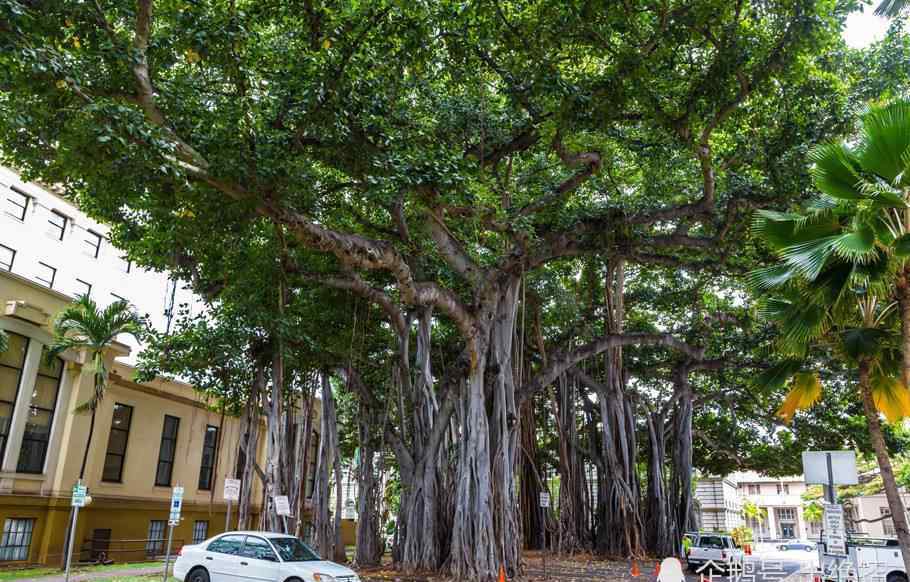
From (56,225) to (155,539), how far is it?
9.65m

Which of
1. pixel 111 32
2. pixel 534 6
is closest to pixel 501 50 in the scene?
pixel 534 6

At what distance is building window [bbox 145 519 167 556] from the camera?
1806cm

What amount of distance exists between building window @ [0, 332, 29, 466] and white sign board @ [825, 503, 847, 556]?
15.3 m

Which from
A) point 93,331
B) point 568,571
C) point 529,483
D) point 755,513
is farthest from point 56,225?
point 755,513

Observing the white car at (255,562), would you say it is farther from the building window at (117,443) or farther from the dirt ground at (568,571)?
the building window at (117,443)

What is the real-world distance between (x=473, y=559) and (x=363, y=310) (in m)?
6.03

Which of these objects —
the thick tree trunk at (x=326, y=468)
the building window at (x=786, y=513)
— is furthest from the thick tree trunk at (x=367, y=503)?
the building window at (x=786, y=513)

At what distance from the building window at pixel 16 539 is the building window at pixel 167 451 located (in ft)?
14.2

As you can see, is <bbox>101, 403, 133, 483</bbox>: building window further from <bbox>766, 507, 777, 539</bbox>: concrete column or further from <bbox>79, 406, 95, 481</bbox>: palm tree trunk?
<bbox>766, 507, 777, 539</bbox>: concrete column

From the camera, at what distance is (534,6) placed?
872 centimetres

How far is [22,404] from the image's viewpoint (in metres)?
14.6

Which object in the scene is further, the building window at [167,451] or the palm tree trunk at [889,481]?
the building window at [167,451]

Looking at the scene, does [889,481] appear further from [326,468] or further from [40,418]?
[40,418]

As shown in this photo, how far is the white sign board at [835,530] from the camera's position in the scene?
7332 mm
